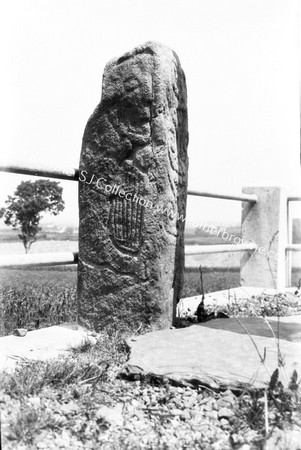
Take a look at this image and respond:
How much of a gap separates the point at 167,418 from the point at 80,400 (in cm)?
36

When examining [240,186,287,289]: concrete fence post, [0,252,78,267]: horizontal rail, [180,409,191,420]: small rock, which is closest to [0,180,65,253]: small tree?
[240,186,287,289]: concrete fence post

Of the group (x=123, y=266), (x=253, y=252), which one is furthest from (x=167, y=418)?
(x=253, y=252)

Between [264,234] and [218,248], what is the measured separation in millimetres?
909

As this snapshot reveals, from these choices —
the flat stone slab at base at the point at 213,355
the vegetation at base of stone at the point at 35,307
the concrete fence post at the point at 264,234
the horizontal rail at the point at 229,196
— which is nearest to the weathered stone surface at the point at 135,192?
the flat stone slab at base at the point at 213,355

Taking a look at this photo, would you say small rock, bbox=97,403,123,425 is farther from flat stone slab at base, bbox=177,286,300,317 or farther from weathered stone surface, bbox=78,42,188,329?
flat stone slab at base, bbox=177,286,300,317

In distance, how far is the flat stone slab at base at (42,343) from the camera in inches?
114

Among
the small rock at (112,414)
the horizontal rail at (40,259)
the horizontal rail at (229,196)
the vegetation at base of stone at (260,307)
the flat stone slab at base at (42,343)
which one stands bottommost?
the vegetation at base of stone at (260,307)

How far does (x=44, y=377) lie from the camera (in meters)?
2.37

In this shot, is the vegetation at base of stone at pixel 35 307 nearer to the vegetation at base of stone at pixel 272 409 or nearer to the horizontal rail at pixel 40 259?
the horizontal rail at pixel 40 259

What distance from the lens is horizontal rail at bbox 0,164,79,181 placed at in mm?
3325

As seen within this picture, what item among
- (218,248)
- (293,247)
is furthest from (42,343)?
(293,247)

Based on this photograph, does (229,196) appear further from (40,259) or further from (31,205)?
(31,205)

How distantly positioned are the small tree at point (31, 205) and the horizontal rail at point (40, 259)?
5.77m

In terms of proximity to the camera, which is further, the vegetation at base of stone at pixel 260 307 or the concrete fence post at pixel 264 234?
the concrete fence post at pixel 264 234
